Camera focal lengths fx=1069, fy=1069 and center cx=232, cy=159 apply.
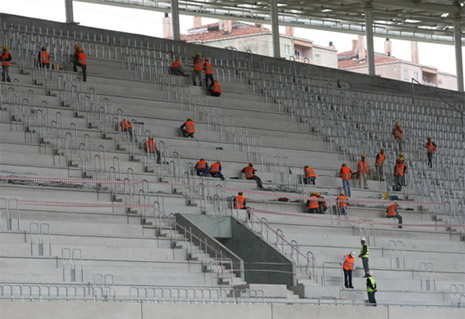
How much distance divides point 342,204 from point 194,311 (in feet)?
34.8

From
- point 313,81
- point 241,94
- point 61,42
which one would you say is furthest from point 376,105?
point 61,42

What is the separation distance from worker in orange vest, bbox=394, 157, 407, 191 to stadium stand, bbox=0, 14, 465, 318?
289 millimetres

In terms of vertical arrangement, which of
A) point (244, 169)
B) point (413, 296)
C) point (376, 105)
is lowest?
point (413, 296)

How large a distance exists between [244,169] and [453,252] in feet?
19.3

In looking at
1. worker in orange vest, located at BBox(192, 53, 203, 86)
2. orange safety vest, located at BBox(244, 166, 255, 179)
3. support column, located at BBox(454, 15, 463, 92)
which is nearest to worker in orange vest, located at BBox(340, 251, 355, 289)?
orange safety vest, located at BBox(244, 166, 255, 179)

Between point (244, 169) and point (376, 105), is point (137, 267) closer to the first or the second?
point (244, 169)

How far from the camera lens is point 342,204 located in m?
27.9

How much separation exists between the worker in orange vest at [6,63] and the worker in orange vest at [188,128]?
4.95m

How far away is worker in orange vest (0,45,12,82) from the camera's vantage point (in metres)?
28.9

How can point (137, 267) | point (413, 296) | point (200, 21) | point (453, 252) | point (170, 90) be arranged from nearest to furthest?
point (137, 267) < point (413, 296) < point (453, 252) < point (170, 90) < point (200, 21)

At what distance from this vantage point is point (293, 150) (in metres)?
31.9

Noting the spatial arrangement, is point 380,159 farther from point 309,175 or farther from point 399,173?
point 309,175

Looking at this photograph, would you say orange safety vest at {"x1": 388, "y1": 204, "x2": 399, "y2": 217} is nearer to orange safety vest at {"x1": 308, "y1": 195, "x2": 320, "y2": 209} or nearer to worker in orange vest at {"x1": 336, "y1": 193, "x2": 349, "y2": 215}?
worker in orange vest at {"x1": 336, "y1": 193, "x2": 349, "y2": 215}

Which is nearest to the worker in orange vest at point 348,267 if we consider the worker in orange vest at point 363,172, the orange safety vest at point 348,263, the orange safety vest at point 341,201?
the orange safety vest at point 348,263
